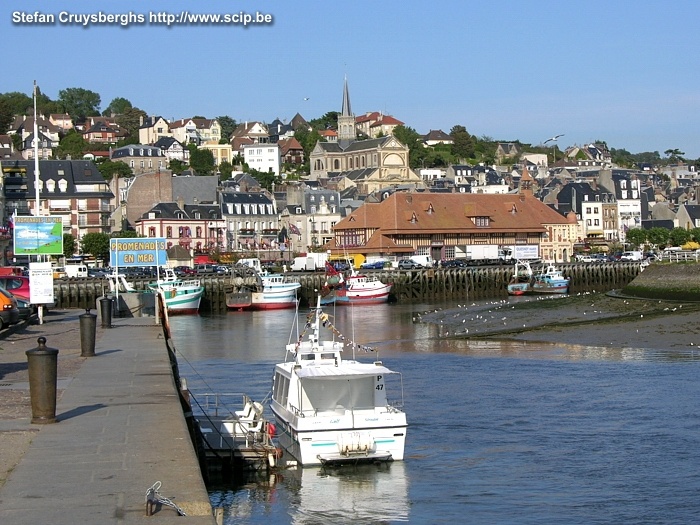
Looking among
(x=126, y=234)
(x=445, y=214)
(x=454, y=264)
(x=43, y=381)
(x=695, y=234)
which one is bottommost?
(x=43, y=381)

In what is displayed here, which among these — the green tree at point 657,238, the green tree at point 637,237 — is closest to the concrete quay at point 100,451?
the green tree at point 637,237

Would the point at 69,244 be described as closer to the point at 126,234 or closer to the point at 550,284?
the point at 126,234

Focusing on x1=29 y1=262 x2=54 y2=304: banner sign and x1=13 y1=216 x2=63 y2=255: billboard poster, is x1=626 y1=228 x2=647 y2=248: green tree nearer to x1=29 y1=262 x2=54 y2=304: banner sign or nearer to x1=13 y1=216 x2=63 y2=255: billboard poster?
x1=13 y1=216 x2=63 y2=255: billboard poster

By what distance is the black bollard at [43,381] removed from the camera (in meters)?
16.3

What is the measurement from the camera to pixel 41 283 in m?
36.8

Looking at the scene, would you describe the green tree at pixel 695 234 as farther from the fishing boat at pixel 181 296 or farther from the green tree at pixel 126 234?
the fishing boat at pixel 181 296

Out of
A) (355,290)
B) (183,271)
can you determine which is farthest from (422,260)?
(183,271)

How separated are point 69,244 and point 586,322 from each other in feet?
245

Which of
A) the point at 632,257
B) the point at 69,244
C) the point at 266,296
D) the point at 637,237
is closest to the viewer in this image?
the point at 266,296

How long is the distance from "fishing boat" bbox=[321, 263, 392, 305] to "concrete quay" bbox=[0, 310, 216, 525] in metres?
64.4

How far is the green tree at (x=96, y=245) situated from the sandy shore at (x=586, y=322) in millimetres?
57578

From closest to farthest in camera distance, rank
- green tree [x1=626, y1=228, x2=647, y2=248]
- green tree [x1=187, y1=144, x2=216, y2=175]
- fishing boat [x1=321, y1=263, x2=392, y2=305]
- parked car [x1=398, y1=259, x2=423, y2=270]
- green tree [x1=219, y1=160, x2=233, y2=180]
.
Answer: fishing boat [x1=321, y1=263, x2=392, y2=305]
parked car [x1=398, y1=259, x2=423, y2=270]
green tree [x1=626, y1=228, x2=647, y2=248]
green tree [x1=219, y1=160, x2=233, y2=180]
green tree [x1=187, y1=144, x2=216, y2=175]

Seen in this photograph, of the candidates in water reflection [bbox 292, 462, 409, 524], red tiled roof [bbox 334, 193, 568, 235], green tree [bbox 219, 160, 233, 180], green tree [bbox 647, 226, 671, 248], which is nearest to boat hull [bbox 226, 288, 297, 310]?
red tiled roof [bbox 334, 193, 568, 235]

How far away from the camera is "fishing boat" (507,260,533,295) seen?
94500 mm
